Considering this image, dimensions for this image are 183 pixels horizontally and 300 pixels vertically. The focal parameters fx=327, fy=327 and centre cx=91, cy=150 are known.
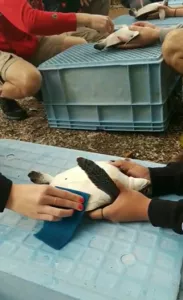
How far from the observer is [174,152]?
1072 millimetres

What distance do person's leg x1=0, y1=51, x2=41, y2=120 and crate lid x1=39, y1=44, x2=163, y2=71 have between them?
0.20 feet

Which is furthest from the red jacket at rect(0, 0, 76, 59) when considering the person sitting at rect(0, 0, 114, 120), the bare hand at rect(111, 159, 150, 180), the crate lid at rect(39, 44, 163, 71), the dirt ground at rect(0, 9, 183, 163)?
the bare hand at rect(111, 159, 150, 180)

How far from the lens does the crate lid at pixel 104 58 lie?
1052mm

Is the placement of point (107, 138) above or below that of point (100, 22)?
below

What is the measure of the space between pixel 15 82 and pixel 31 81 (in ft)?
0.37

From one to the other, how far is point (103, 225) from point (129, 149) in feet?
1.66

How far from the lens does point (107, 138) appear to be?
1.21 m

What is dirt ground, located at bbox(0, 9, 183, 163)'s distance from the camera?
1093 mm

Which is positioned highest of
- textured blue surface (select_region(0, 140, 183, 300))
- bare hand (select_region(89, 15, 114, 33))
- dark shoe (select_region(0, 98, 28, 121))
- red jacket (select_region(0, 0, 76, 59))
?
red jacket (select_region(0, 0, 76, 59))

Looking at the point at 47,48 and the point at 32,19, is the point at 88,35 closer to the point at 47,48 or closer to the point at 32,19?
the point at 47,48

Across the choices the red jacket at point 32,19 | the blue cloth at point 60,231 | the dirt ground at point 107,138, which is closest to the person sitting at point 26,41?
the red jacket at point 32,19

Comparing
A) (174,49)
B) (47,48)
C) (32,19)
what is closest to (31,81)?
(32,19)

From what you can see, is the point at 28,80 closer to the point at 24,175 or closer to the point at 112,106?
the point at 112,106

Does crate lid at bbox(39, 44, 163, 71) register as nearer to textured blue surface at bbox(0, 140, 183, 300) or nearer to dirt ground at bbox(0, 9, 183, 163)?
dirt ground at bbox(0, 9, 183, 163)
